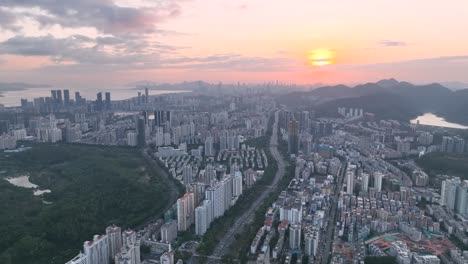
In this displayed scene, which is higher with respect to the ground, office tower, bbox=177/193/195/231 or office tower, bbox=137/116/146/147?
office tower, bbox=137/116/146/147

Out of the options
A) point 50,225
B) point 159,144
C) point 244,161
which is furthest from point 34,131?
point 50,225

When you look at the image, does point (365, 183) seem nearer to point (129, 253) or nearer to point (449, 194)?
point (449, 194)

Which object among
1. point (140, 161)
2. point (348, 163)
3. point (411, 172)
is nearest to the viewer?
point (411, 172)

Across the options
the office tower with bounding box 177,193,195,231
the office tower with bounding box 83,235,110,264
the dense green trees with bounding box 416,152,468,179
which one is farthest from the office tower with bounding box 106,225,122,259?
the dense green trees with bounding box 416,152,468,179

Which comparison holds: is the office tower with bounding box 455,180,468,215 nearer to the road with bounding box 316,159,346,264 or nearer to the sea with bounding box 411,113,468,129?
the road with bounding box 316,159,346,264

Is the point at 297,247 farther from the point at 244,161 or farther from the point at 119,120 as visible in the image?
the point at 119,120

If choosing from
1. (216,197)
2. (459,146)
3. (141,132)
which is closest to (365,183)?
(216,197)
